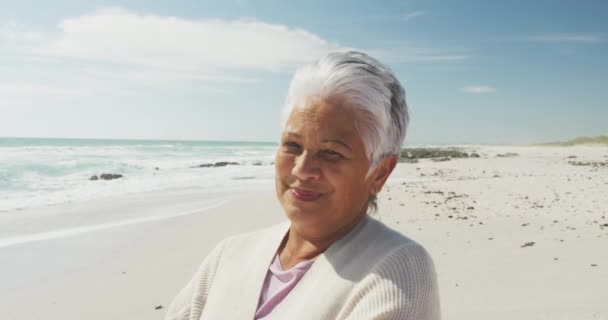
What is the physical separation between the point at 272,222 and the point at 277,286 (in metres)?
7.31

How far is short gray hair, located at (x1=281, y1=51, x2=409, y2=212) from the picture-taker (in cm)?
146

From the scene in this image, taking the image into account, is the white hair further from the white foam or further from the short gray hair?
the white foam

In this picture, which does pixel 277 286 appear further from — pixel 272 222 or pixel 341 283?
pixel 272 222

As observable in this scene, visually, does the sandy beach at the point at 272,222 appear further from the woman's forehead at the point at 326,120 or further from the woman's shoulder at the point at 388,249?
the woman's forehead at the point at 326,120

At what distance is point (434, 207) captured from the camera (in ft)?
31.7

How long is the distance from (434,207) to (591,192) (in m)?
3.92

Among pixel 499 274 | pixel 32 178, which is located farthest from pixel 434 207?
pixel 32 178

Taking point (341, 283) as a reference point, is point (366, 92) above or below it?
above

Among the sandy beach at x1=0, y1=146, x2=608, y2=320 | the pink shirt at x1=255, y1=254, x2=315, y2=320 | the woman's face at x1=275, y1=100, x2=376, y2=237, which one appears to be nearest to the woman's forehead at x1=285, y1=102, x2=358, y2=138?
the woman's face at x1=275, y1=100, x2=376, y2=237

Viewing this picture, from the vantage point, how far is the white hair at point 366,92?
1.46m

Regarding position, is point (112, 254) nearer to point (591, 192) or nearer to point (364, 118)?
point (364, 118)

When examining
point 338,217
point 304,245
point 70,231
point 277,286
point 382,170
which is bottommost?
point 70,231

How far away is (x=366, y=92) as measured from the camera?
4.77ft

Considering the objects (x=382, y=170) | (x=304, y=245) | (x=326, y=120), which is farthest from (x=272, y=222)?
(x=326, y=120)
